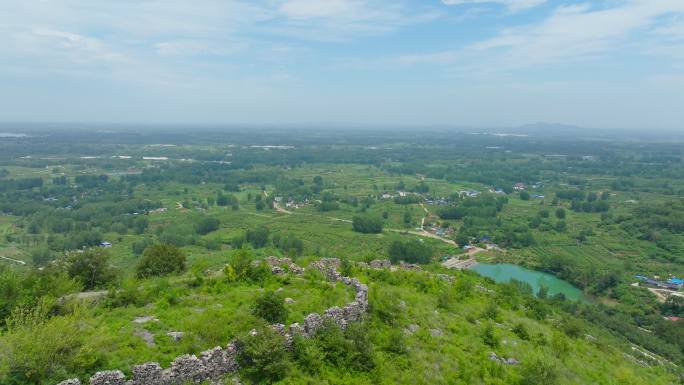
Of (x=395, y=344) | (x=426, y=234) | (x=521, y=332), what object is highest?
(x=395, y=344)

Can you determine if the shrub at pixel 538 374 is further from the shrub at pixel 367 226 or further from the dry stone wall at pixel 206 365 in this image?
the shrub at pixel 367 226

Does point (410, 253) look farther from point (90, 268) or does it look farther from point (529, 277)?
point (90, 268)

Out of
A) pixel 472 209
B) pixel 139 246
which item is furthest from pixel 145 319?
pixel 472 209

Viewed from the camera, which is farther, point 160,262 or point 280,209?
point 280,209

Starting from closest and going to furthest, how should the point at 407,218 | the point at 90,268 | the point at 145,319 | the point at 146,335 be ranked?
the point at 146,335, the point at 145,319, the point at 90,268, the point at 407,218

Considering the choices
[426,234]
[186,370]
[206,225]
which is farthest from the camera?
[426,234]

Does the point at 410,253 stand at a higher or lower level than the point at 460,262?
higher

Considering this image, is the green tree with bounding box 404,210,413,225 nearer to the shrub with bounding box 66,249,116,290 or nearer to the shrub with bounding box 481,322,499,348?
the shrub with bounding box 481,322,499,348
